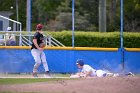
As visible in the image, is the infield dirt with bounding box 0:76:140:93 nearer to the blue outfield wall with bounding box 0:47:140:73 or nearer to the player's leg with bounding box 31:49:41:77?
the player's leg with bounding box 31:49:41:77

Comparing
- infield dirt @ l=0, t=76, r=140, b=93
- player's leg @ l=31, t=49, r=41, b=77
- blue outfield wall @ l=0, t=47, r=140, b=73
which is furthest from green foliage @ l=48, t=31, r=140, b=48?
infield dirt @ l=0, t=76, r=140, b=93

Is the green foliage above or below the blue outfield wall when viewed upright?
above

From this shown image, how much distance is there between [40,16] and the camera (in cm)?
6619

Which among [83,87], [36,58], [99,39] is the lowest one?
[83,87]

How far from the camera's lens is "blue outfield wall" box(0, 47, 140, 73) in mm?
19078

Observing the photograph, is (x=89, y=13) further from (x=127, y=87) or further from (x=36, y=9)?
(x=127, y=87)

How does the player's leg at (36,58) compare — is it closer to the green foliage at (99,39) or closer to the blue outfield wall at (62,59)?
the blue outfield wall at (62,59)

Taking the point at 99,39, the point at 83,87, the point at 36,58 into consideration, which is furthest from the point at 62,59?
the point at 99,39

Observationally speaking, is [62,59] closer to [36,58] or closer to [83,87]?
[36,58]

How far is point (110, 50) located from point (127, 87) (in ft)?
24.1

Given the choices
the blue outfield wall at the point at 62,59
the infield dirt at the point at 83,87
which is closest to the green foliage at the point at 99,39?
the blue outfield wall at the point at 62,59

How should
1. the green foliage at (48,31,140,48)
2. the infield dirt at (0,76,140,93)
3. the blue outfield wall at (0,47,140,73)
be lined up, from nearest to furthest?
the infield dirt at (0,76,140,93)
the blue outfield wall at (0,47,140,73)
the green foliage at (48,31,140,48)

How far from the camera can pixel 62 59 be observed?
1928 cm

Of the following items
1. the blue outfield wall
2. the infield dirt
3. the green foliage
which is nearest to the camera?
the infield dirt
